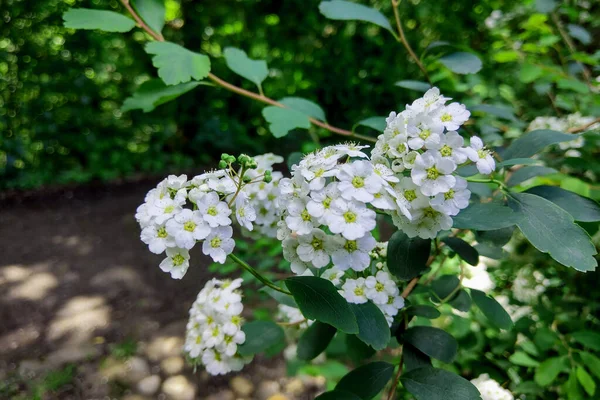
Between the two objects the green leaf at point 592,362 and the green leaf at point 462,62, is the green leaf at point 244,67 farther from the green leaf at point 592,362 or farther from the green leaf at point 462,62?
the green leaf at point 592,362

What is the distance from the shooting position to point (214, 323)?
0.93 metres

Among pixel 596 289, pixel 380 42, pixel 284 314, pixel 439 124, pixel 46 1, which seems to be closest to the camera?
pixel 439 124

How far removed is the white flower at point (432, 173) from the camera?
632mm

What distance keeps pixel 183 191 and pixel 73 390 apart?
73.6 inches

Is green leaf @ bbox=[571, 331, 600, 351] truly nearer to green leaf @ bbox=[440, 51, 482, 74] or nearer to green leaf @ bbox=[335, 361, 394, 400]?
green leaf @ bbox=[335, 361, 394, 400]

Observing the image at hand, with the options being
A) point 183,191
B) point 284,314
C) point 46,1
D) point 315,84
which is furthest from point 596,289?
point 46,1

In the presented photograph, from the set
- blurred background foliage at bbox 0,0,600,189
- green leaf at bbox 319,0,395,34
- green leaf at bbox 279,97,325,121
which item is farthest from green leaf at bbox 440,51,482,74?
blurred background foliage at bbox 0,0,600,189

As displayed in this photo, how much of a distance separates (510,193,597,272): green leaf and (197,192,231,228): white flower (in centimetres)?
45

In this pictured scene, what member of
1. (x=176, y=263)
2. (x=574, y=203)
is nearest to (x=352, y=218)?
(x=176, y=263)

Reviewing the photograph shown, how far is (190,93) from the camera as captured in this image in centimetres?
484

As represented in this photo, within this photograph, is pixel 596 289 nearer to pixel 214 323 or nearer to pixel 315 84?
pixel 214 323

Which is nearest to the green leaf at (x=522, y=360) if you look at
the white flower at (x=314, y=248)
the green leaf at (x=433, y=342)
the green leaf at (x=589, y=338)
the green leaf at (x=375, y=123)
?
the green leaf at (x=589, y=338)

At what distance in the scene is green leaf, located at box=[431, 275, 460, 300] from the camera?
102cm

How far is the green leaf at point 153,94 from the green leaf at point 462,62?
64cm
